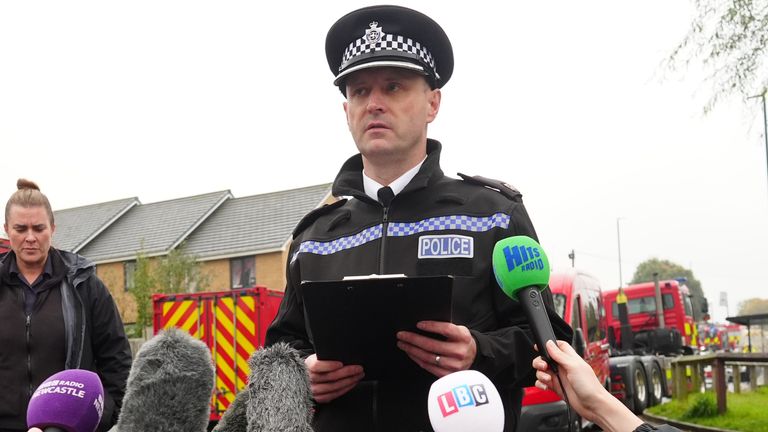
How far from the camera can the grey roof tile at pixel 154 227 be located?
38.2m

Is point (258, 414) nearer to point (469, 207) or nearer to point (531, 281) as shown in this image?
point (531, 281)

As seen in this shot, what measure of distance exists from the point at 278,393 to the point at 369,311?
29 centimetres

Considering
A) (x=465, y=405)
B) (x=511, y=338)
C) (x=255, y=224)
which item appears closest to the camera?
(x=465, y=405)

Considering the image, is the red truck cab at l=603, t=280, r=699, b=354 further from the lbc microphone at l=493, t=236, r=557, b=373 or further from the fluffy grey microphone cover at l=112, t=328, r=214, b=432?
the fluffy grey microphone cover at l=112, t=328, r=214, b=432

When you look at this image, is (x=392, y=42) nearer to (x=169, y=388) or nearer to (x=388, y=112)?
(x=388, y=112)

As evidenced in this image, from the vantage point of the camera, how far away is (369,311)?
1.81m

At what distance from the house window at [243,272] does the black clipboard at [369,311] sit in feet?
109

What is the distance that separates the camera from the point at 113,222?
43281 millimetres

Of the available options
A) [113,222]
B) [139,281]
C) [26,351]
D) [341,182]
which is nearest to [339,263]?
[341,182]

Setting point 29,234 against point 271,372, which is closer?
point 271,372

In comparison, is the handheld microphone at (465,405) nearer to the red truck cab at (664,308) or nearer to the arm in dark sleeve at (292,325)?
the arm in dark sleeve at (292,325)

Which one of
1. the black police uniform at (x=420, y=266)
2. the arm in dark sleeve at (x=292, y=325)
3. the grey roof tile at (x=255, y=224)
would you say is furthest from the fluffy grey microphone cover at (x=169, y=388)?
the grey roof tile at (x=255, y=224)

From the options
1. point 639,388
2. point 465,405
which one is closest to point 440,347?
point 465,405

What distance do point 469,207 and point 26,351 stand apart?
2.79m
